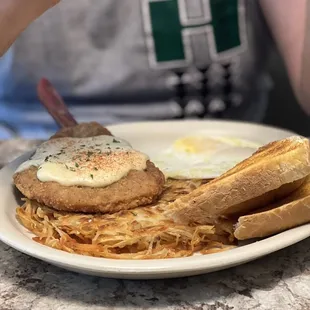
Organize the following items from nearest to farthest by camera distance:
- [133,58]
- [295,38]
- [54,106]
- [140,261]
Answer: [140,261] < [54,106] < [295,38] < [133,58]

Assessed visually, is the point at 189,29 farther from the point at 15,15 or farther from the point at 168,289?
the point at 168,289

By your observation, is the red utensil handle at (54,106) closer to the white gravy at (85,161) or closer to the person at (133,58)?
the white gravy at (85,161)

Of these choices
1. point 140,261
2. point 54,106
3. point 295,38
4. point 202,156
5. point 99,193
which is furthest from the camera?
point 295,38

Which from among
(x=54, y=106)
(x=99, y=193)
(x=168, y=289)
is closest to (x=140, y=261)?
(x=168, y=289)

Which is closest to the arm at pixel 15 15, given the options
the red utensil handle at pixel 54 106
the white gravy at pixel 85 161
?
the white gravy at pixel 85 161

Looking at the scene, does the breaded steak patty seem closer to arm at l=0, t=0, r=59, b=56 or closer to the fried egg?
the fried egg

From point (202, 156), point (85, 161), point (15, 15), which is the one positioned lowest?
point (202, 156)

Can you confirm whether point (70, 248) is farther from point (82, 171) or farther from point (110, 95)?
point (110, 95)
